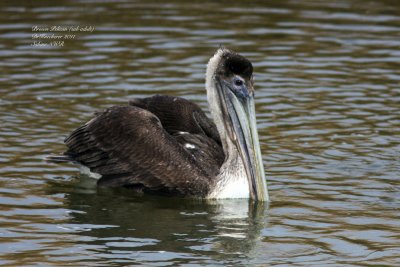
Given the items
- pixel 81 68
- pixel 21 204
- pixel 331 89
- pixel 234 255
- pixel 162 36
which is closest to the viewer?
pixel 234 255

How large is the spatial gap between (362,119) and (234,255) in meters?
4.35

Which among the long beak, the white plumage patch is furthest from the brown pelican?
the white plumage patch

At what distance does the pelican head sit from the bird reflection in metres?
0.30

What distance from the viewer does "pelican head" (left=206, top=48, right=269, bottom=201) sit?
9.95m

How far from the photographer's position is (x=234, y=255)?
8.48m

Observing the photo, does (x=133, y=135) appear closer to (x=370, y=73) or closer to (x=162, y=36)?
(x=370, y=73)

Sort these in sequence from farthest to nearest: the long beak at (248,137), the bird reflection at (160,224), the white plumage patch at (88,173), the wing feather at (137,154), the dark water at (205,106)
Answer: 1. the white plumage patch at (88,173)
2. the wing feather at (137,154)
3. the long beak at (248,137)
4. the dark water at (205,106)
5. the bird reflection at (160,224)

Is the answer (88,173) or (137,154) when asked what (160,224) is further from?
(88,173)

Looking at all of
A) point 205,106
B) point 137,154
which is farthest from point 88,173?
point 205,106

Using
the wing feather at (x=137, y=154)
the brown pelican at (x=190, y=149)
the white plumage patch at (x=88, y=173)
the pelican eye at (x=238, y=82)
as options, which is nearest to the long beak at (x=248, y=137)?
the brown pelican at (x=190, y=149)

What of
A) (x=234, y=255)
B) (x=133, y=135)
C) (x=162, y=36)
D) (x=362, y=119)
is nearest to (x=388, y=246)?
(x=234, y=255)

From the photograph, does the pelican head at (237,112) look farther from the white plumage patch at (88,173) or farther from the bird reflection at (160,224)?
the white plumage patch at (88,173)

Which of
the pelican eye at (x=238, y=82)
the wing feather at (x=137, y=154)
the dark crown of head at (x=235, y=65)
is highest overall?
the dark crown of head at (x=235, y=65)

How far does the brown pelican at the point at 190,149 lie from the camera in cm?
1002
